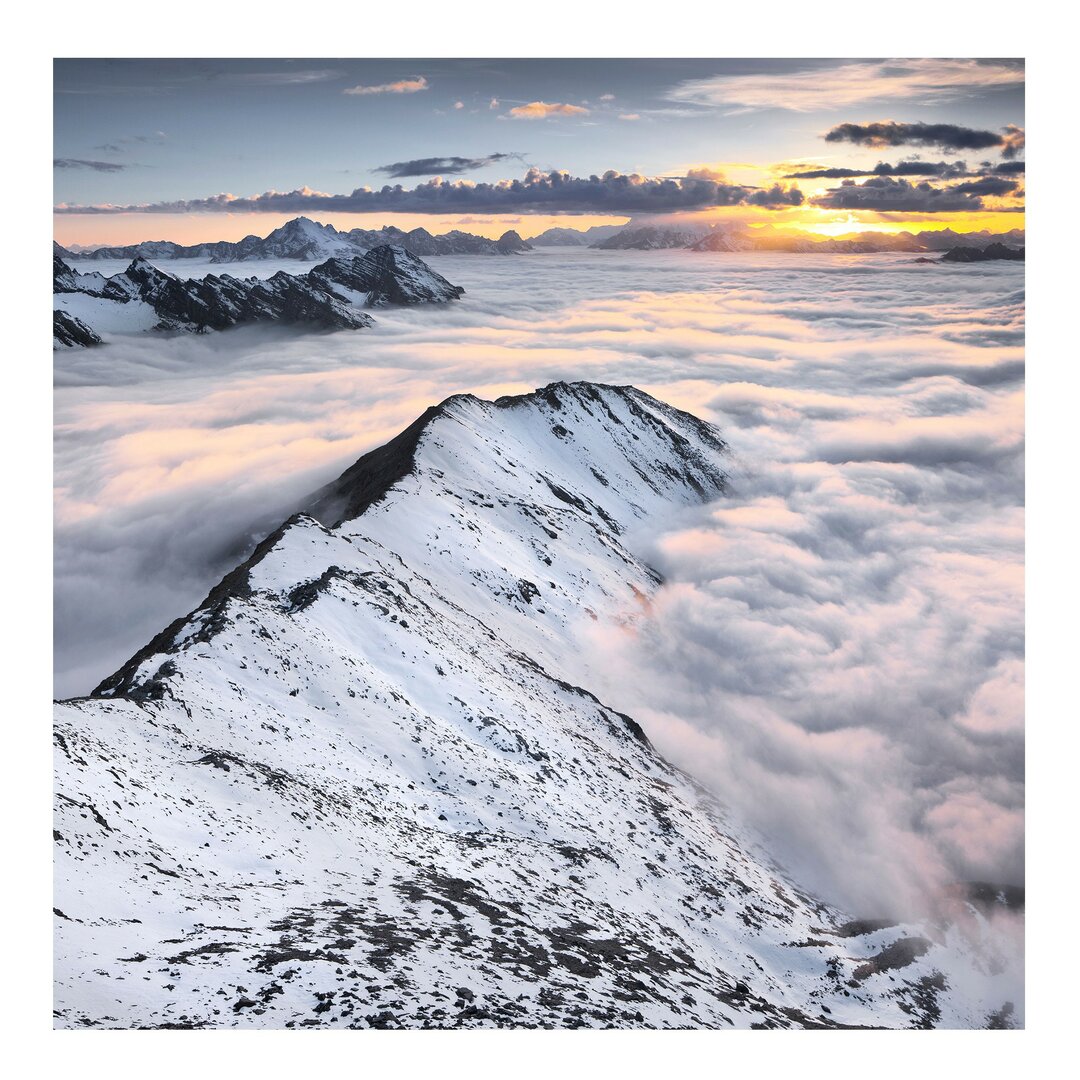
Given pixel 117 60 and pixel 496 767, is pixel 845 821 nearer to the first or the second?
pixel 496 767

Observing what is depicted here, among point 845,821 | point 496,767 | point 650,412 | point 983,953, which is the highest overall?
point 650,412

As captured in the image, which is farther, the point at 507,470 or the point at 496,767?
the point at 507,470

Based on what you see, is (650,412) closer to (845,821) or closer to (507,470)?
(507,470)

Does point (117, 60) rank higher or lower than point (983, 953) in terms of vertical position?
higher

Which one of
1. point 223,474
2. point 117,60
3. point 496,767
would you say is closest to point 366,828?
point 496,767

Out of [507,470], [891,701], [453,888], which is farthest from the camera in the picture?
[507,470]
